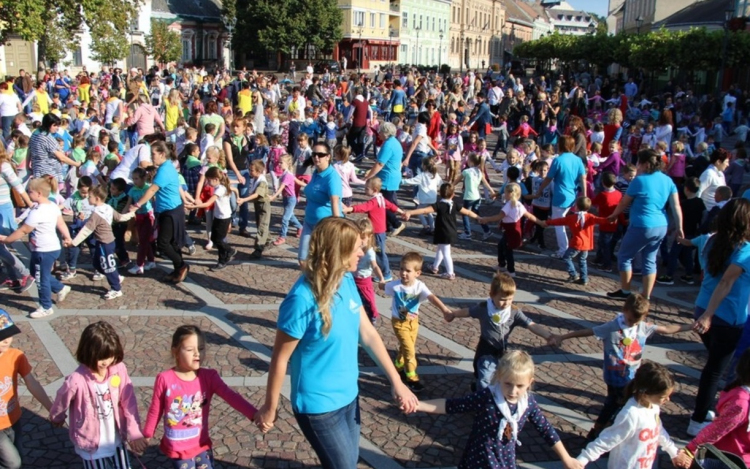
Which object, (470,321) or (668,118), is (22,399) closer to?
(470,321)

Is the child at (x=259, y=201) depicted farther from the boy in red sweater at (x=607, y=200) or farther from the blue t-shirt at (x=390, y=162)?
the boy in red sweater at (x=607, y=200)

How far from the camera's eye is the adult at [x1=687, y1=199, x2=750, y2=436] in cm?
514

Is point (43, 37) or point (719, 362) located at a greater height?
point (43, 37)

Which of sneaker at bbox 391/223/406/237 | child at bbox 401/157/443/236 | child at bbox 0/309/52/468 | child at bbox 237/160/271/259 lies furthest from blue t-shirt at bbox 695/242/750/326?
child at bbox 237/160/271/259

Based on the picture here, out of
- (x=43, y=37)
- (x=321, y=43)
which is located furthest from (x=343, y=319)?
(x=321, y=43)

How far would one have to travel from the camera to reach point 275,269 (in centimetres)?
965

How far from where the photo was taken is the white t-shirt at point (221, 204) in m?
9.36

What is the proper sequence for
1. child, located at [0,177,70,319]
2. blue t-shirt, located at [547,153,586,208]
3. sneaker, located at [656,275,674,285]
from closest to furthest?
1. child, located at [0,177,70,319]
2. sneaker, located at [656,275,674,285]
3. blue t-shirt, located at [547,153,586,208]

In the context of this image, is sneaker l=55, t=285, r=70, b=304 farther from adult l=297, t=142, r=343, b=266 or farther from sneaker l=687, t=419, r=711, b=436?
sneaker l=687, t=419, r=711, b=436

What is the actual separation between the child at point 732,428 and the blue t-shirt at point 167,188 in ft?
22.0

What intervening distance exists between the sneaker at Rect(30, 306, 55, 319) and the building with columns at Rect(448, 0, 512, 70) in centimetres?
8627

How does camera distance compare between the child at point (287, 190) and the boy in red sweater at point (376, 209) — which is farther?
the child at point (287, 190)

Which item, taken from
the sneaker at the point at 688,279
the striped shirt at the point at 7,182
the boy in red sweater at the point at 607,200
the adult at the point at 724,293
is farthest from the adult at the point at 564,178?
the striped shirt at the point at 7,182

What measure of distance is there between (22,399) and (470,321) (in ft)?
15.5
